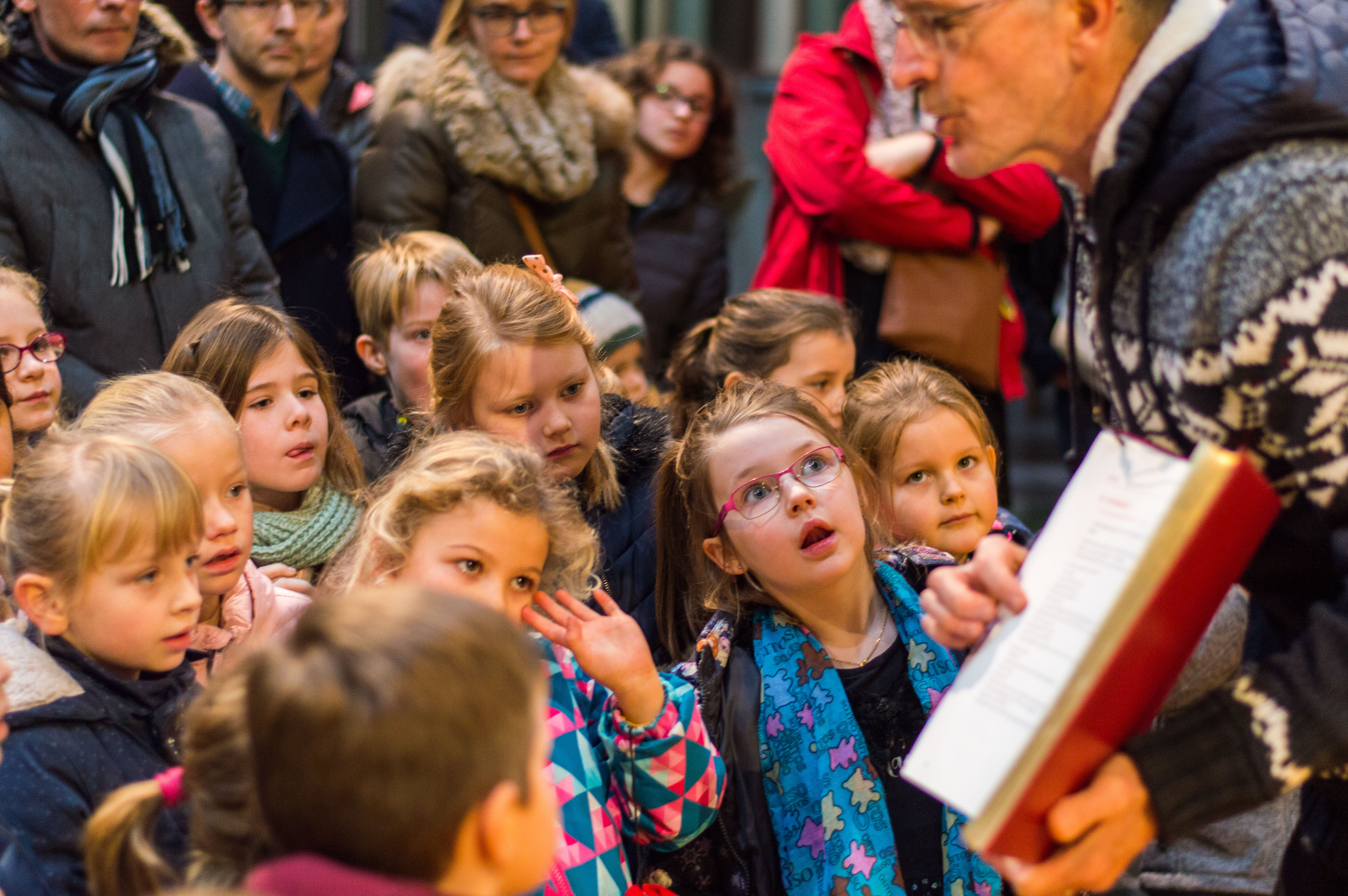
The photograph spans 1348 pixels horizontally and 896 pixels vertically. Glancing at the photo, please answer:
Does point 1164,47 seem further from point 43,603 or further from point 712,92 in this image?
point 712,92

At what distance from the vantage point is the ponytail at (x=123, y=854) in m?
1.53

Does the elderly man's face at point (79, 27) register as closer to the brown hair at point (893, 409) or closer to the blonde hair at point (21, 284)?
the blonde hair at point (21, 284)

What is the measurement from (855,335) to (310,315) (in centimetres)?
149

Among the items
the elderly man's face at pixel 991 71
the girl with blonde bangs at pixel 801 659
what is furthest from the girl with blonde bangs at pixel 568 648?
the elderly man's face at pixel 991 71

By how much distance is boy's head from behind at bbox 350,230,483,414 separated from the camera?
313 cm

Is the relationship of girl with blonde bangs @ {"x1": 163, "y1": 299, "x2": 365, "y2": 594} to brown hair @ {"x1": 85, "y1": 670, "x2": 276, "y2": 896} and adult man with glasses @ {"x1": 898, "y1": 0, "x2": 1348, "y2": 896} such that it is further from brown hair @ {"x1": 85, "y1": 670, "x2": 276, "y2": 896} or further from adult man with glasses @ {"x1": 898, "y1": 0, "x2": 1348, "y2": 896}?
adult man with glasses @ {"x1": 898, "y1": 0, "x2": 1348, "y2": 896}

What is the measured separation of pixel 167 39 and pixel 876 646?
2334 millimetres

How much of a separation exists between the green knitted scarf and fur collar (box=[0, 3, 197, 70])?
129cm

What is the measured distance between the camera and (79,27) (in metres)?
3.01

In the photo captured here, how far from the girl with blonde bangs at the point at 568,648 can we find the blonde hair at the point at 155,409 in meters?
0.39

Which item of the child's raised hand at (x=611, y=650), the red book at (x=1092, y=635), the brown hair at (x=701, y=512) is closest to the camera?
the red book at (x=1092, y=635)

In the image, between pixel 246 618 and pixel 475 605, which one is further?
pixel 246 618

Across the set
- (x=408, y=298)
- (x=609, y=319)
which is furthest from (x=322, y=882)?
(x=609, y=319)

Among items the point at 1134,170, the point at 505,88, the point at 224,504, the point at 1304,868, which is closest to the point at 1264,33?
the point at 1134,170
